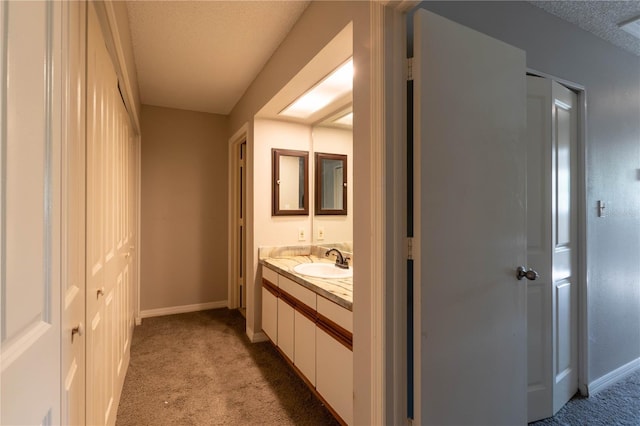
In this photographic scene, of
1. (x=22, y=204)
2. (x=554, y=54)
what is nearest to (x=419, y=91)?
(x=22, y=204)

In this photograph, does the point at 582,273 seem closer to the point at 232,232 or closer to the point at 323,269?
the point at 323,269

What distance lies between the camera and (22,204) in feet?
1.77

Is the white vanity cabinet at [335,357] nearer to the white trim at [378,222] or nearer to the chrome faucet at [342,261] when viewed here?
the white trim at [378,222]

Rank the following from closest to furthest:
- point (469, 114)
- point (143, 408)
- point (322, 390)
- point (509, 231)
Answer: point (469, 114)
point (509, 231)
point (322, 390)
point (143, 408)

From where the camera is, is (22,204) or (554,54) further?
(554,54)

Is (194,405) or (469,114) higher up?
(469,114)

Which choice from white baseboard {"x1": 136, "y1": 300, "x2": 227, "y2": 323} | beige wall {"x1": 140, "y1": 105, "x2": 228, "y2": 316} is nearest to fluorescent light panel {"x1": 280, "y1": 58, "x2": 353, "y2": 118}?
beige wall {"x1": 140, "y1": 105, "x2": 228, "y2": 316}

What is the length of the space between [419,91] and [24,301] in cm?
134

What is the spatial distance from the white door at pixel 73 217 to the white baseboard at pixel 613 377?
2862 millimetres

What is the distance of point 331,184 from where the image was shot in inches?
108

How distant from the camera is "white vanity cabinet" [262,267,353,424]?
4.95 feet

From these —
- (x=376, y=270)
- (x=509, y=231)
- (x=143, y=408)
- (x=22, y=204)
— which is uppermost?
(x=22, y=204)

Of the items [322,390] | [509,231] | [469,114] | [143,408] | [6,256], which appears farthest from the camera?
[143,408]

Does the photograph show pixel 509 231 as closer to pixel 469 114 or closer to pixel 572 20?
pixel 469 114
